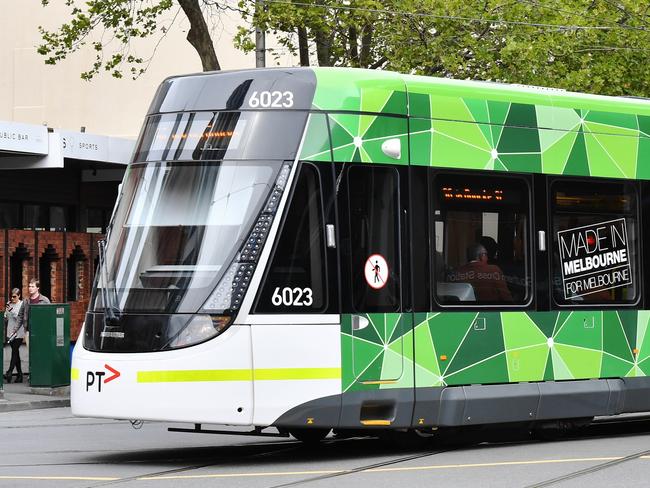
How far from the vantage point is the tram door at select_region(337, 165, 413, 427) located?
40.2 ft

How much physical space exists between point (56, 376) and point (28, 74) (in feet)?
74.7

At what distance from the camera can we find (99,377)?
12.0 meters

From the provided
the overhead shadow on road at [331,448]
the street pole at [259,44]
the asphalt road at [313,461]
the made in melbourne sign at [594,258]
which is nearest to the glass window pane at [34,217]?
the street pole at [259,44]

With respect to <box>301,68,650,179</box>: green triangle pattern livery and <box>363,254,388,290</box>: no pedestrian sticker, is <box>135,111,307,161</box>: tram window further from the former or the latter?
<box>363,254,388,290</box>: no pedestrian sticker

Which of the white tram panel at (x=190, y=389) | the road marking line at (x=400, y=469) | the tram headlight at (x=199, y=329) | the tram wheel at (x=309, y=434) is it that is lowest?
the road marking line at (x=400, y=469)

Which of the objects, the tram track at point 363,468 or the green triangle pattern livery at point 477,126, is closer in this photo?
A: the tram track at point 363,468

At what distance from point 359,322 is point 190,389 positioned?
1669mm

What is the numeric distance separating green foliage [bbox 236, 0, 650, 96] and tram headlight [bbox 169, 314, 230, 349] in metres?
15.3

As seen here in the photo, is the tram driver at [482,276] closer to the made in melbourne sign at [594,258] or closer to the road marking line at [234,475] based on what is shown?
the made in melbourne sign at [594,258]

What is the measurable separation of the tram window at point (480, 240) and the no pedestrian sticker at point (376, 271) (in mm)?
642

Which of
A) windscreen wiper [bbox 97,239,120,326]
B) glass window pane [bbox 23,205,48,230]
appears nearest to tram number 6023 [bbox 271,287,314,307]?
windscreen wiper [bbox 97,239,120,326]

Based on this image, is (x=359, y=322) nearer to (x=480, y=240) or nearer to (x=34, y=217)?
(x=480, y=240)

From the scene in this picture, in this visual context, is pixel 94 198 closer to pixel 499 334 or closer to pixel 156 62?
pixel 156 62

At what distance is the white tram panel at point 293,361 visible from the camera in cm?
1180
